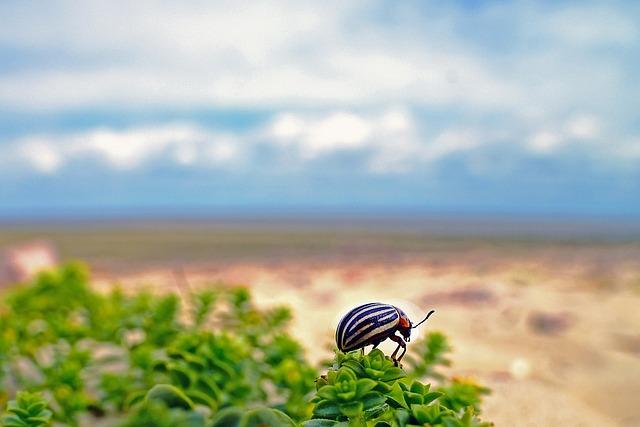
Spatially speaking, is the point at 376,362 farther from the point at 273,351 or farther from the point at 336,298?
the point at 336,298

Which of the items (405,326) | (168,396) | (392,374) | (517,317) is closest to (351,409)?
(392,374)

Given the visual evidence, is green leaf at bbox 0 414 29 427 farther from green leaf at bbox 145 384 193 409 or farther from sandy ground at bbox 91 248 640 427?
sandy ground at bbox 91 248 640 427

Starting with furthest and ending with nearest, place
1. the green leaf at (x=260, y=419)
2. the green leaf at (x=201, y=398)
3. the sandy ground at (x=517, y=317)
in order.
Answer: the sandy ground at (x=517, y=317) < the green leaf at (x=201, y=398) < the green leaf at (x=260, y=419)

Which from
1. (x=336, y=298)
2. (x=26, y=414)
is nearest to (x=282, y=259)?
(x=336, y=298)

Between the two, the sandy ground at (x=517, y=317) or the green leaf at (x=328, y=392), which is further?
the sandy ground at (x=517, y=317)

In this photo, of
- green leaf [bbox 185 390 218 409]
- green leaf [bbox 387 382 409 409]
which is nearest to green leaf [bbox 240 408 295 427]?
green leaf [bbox 387 382 409 409]

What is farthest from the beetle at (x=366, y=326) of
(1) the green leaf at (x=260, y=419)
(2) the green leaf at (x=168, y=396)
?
(2) the green leaf at (x=168, y=396)

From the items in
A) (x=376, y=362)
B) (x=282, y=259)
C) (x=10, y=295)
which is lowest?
(x=282, y=259)

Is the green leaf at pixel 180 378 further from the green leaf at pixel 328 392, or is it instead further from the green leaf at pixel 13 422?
the green leaf at pixel 328 392
